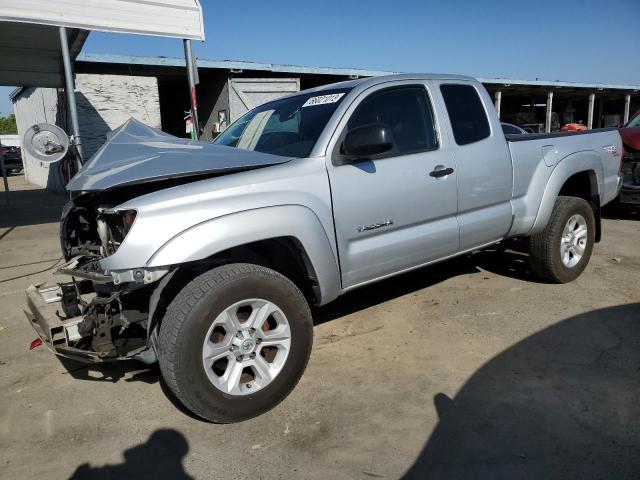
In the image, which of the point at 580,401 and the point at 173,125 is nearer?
the point at 580,401

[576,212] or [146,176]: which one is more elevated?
[146,176]

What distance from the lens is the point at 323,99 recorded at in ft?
12.1

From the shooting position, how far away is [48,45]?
32.8 feet

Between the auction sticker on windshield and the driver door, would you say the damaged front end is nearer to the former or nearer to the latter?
the driver door

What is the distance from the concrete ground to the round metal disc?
338cm

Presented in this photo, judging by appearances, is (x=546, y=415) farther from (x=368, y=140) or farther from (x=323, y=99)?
(x=323, y=99)

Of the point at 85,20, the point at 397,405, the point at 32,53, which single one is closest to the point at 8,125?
the point at 32,53

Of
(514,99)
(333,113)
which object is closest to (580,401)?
(333,113)

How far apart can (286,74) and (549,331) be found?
43.6 ft

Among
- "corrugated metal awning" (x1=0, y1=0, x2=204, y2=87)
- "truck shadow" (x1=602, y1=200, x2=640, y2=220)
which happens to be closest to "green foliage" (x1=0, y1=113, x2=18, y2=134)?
"corrugated metal awning" (x1=0, y1=0, x2=204, y2=87)

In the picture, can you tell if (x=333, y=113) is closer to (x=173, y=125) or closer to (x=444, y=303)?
(x=444, y=303)

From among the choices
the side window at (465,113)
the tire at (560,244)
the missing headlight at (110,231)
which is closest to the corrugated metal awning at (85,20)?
the side window at (465,113)

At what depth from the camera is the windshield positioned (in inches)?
137

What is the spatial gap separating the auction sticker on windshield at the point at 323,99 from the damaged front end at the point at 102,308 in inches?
66.4
